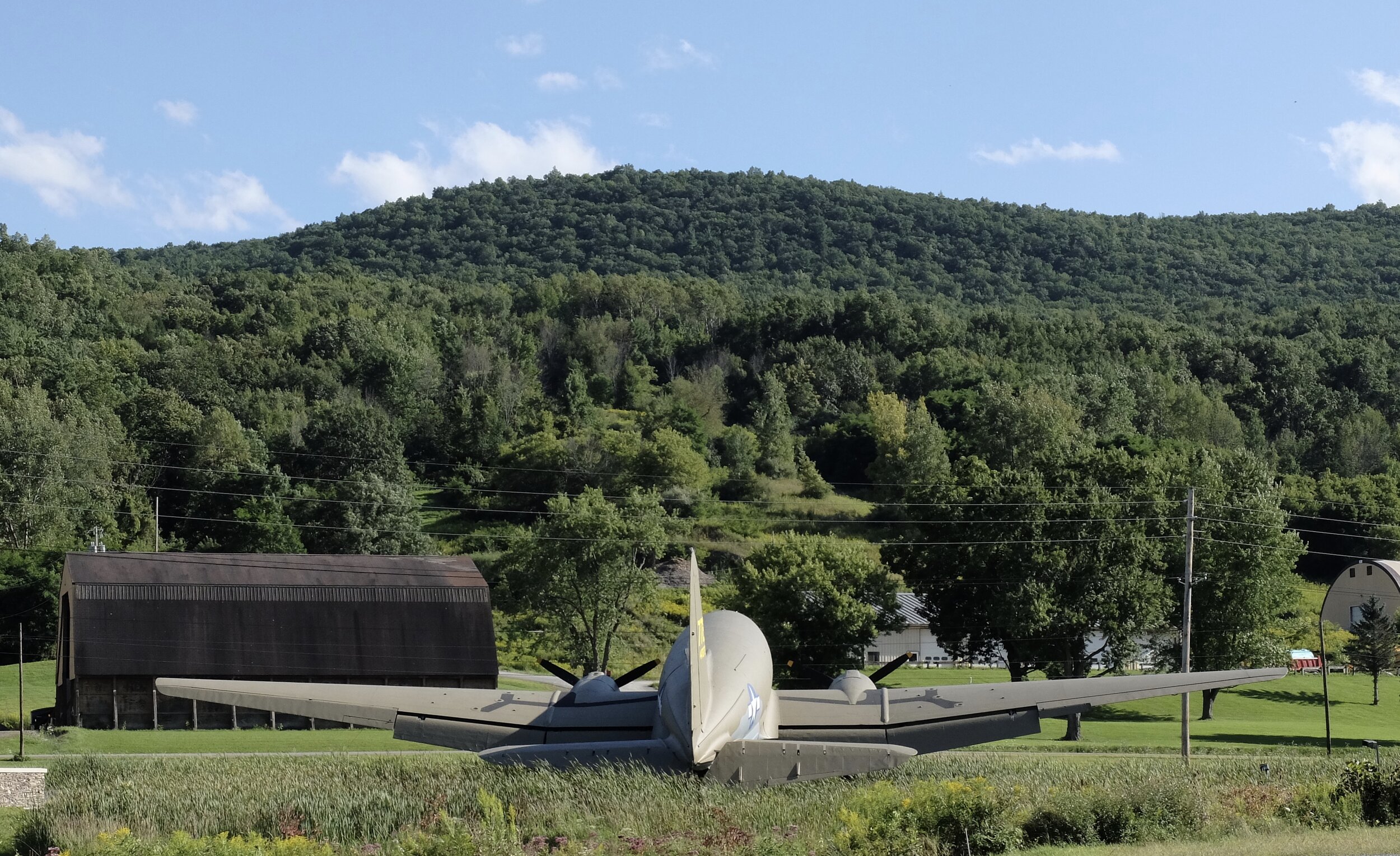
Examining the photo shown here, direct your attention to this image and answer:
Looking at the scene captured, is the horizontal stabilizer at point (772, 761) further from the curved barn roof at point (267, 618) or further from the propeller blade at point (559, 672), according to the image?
the curved barn roof at point (267, 618)

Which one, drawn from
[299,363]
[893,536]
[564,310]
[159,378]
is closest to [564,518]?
[893,536]

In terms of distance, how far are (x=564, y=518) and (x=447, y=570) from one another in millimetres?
10437

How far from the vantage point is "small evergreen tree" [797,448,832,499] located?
4867 inches

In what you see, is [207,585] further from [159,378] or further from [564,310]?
[564,310]

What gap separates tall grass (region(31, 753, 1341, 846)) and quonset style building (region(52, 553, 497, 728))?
2762 centimetres

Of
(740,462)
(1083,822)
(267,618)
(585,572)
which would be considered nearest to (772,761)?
(1083,822)

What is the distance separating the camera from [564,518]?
7525 centimetres

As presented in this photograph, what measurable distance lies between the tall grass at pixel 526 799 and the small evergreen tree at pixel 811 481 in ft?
304

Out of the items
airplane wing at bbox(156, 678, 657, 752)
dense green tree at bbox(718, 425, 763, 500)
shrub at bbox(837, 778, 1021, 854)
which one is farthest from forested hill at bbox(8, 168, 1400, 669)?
shrub at bbox(837, 778, 1021, 854)

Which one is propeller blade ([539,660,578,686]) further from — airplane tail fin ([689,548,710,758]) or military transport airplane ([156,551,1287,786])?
airplane tail fin ([689,548,710,758])

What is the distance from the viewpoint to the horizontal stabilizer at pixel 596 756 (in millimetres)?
24500

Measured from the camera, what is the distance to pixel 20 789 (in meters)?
29.2

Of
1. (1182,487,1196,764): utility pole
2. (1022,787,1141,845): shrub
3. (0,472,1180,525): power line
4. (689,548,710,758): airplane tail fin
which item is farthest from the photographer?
(0,472,1180,525): power line

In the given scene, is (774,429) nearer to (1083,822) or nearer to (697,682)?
(697,682)
